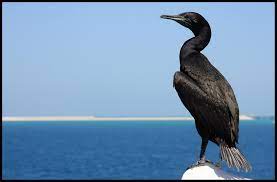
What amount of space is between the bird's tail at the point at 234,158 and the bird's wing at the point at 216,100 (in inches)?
6.7

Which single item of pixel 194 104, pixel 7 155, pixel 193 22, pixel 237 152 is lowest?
pixel 7 155

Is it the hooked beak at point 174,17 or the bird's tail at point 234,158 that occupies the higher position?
the hooked beak at point 174,17

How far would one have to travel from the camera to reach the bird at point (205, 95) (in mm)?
11914

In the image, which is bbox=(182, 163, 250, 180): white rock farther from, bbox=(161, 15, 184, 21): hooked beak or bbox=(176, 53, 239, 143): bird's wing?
bbox=(161, 15, 184, 21): hooked beak

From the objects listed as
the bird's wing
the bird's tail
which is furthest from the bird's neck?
the bird's tail

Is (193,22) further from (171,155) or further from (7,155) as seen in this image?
(7,155)

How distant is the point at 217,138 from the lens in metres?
12.1

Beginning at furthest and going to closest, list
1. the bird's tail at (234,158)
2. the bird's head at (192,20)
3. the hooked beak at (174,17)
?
1. the hooked beak at (174,17)
2. the bird's head at (192,20)
3. the bird's tail at (234,158)

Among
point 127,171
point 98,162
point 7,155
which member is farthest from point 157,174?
point 7,155

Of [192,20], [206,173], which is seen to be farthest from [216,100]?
[192,20]

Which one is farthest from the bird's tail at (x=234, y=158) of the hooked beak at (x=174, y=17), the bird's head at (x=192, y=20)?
the hooked beak at (x=174, y=17)

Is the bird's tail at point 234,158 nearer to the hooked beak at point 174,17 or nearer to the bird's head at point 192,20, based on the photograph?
the bird's head at point 192,20

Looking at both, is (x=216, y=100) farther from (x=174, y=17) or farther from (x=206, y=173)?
(x=174, y=17)

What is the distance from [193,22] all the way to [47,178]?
75686 mm
